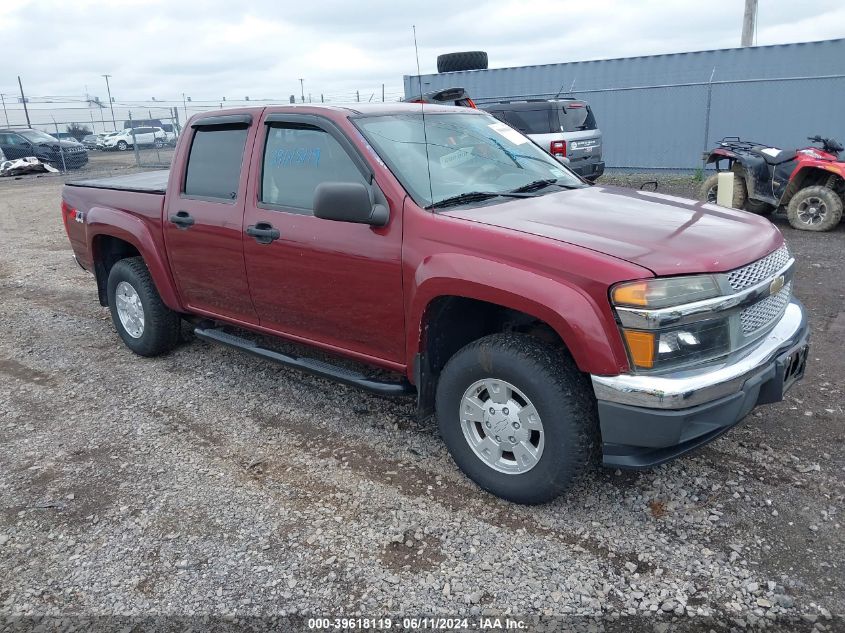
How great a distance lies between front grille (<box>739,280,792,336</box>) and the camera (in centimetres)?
292

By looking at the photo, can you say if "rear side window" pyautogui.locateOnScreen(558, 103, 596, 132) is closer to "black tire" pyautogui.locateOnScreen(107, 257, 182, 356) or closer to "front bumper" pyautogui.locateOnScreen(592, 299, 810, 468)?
"black tire" pyautogui.locateOnScreen(107, 257, 182, 356)

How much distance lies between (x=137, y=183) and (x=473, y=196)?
3.30 meters

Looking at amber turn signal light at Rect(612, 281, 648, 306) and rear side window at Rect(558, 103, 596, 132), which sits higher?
rear side window at Rect(558, 103, 596, 132)

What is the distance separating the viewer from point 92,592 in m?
2.76

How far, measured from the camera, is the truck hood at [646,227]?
2.76 m

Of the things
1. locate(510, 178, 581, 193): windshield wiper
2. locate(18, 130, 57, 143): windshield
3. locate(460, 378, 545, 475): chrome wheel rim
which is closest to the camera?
locate(460, 378, 545, 475): chrome wheel rim

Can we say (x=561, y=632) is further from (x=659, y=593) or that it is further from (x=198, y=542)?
(x=198, y=542)

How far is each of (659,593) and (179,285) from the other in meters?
3.63

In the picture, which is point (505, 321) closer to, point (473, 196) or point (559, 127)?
point (473, 196)

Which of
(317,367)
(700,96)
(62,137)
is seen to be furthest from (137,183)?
(62,137)

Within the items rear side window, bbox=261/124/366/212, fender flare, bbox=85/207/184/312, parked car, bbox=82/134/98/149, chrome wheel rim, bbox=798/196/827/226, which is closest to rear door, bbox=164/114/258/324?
fender flare, bbox=85/207/184/312

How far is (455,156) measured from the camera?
375cm

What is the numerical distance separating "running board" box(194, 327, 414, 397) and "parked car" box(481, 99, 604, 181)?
8.04 metres

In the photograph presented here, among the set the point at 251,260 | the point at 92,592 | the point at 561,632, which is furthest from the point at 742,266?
the point at 92,592
